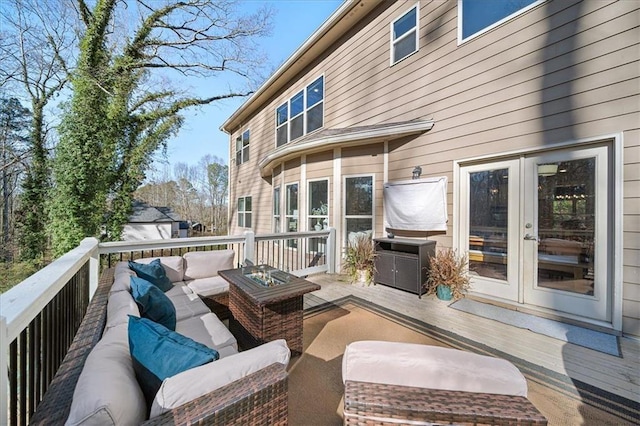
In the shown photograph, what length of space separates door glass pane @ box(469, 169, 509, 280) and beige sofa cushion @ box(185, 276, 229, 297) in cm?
371

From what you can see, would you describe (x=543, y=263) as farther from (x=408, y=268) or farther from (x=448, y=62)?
(x=448, y=62)

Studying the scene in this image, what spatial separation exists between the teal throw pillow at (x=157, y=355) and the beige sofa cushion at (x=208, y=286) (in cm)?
203

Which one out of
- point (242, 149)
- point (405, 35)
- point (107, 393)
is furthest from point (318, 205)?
point (242, 149)

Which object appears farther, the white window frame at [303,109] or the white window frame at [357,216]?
the white window frame at [303,109]

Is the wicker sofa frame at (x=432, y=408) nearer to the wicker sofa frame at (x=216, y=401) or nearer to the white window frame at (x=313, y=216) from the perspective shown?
the wicker sofa frame at (x=216, y=401)

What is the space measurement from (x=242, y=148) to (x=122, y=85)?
446 centimetres

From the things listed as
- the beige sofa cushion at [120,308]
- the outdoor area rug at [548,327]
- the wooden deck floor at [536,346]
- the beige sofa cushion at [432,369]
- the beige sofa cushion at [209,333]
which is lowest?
the wooden deck floor at [536,346]

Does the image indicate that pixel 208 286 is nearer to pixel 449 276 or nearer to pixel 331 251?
pixel 331 251

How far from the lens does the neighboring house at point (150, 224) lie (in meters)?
18.9

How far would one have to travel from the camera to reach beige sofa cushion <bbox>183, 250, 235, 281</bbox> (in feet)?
11.8

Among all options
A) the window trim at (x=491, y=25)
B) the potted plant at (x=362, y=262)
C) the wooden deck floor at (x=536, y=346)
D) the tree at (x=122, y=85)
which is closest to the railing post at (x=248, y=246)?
the wooden deck floor at (x=536, y=346)

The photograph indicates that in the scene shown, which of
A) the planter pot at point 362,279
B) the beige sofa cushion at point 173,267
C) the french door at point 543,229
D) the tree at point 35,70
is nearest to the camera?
the french door at point 543,229

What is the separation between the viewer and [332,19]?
18.9 feet

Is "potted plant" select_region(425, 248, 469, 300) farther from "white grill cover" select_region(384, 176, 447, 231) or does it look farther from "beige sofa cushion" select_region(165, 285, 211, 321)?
"beige sofa cushion" select_region(165, 285, 211, 321)
